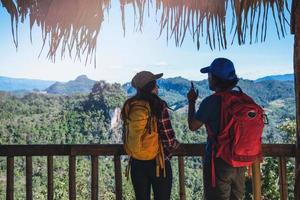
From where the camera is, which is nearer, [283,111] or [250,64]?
[283,111]

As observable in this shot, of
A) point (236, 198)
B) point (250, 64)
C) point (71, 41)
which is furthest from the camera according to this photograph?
point (250, 64)

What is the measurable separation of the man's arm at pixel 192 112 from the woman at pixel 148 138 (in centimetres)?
20

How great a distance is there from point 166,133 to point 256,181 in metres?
0.75

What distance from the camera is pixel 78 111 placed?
42000 millimetres

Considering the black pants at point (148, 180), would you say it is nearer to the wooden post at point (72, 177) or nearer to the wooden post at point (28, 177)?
the wooden post at point (72, 177)

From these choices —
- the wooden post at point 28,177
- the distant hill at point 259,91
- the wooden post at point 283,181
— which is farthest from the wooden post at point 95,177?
the distant hill at point 259,91

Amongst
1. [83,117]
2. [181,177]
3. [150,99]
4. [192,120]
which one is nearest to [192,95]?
[192,120]

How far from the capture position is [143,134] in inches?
94.8

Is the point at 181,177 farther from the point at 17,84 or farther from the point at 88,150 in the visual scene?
the point at 17,84

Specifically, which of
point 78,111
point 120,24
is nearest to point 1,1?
point 120,24

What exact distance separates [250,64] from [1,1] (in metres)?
90.0

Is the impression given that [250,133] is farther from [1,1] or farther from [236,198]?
[1,1]

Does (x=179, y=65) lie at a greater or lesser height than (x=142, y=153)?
greater

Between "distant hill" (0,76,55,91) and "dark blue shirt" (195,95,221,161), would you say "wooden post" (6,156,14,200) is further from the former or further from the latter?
"distant hill" (0,76,55,91)
